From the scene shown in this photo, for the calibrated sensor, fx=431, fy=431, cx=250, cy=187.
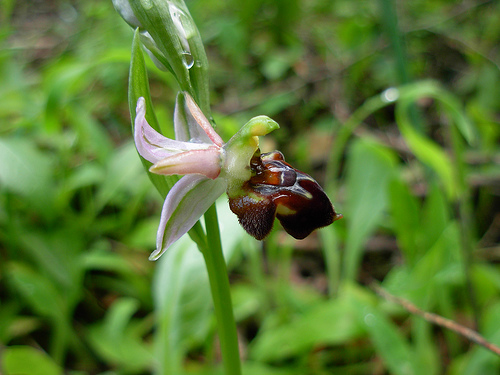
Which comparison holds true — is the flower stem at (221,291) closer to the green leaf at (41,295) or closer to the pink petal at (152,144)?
the pink petal at (152,144)

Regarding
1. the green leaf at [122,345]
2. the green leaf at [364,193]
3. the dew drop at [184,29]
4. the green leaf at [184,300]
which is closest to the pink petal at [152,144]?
the dew drop at [184,29]

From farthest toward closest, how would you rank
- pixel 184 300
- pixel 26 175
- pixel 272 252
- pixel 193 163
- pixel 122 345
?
pixel 272 252 < pixel 26 175 < pixel 122 345 < pixel 184 300 < pixel 193 163

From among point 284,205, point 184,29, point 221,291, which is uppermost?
point 184,29

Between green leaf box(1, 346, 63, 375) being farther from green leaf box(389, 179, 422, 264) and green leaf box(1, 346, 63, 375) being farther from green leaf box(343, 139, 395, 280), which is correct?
green leaf box(389, 179, 422, 264)

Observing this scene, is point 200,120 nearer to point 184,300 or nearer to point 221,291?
point 221,291

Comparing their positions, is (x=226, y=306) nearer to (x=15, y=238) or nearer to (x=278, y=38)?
(x=15, y=238)

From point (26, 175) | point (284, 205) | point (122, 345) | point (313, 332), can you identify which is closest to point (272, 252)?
point (313, 332)

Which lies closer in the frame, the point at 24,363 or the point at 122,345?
the point at 24,363
